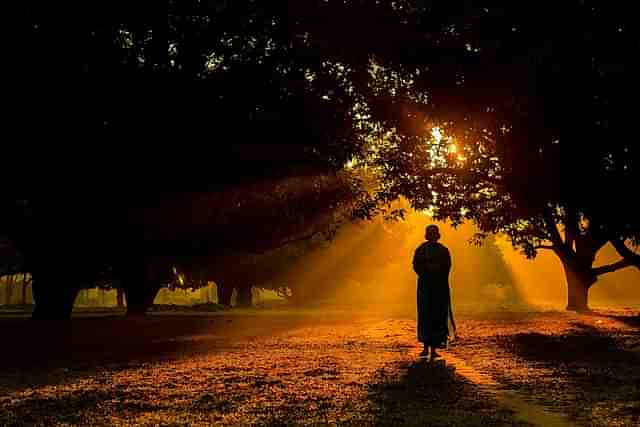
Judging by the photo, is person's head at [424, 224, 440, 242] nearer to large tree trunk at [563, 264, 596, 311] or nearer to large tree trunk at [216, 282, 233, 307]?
large tree trunk at [563, 264, 596, 311]

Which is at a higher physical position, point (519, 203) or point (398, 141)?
point (398, 141)

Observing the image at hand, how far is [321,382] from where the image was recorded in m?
12.5

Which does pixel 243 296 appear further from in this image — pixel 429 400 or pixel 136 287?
pixel 429 400

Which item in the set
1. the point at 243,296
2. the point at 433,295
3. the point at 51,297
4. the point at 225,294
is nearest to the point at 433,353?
the point at 433,295

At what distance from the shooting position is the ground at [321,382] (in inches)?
362

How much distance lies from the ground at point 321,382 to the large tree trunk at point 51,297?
6.67m

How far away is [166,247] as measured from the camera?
28.9 meters

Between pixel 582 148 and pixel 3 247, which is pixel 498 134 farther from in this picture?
pixel 3 247

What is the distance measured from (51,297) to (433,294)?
17.3m

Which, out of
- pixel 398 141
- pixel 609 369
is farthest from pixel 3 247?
pixel 609 369

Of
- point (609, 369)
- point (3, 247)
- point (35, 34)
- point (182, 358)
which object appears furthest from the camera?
point (3, 247)

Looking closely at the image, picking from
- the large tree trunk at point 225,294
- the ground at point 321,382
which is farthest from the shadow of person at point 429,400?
the large tree trunk at point 225,294

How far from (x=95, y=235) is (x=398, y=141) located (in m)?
10.3

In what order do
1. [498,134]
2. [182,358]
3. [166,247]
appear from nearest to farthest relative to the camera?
[182,358], [498,134], [166,247]
